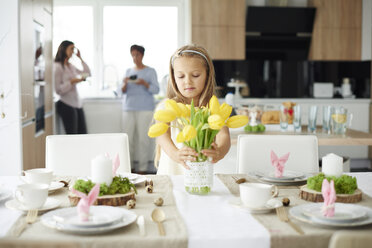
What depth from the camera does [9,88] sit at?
12.2 feet

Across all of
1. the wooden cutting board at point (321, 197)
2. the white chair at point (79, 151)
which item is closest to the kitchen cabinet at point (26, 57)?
the white chair at point (79, 151)

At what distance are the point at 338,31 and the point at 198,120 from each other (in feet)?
16.6

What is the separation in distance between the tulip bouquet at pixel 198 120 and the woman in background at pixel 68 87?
4095 millimetres

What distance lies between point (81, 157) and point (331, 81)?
5.00 meters

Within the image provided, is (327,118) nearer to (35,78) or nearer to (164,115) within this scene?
(164,115)

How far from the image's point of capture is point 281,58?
636 cm

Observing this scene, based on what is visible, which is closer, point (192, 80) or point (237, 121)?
point (237, 121)

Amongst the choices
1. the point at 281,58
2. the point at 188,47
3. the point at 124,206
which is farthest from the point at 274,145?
the point at 281,58

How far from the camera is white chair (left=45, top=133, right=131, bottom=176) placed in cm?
219

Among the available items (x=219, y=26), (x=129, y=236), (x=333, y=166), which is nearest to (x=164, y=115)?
(x=129, y=236)

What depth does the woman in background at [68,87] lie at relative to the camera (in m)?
5.44

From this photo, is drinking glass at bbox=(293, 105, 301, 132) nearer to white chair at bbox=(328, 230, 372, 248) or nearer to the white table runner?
the white table runner

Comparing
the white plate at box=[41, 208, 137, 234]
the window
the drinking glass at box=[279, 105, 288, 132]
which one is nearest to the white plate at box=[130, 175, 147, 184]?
the white plate at box=[41, 208, 137, 234]

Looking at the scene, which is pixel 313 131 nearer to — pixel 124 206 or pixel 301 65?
pixel 124 206
